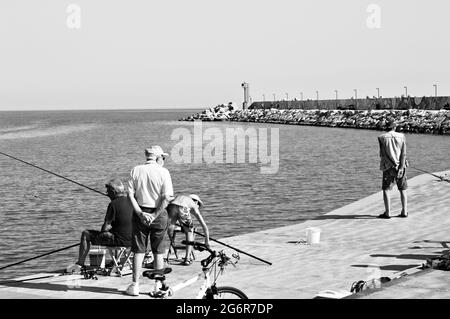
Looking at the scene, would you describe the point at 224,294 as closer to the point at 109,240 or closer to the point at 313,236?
the point at 109,240

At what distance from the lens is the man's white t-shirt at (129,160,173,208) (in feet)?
29.0

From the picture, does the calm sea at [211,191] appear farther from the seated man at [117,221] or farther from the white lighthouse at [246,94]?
the white lighthouse at [246,94]

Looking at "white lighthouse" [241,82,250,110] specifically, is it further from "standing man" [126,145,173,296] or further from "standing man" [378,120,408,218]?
"standing man" [126,145,173,296]

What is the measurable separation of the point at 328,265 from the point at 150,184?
347 cm

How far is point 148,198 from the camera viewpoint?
349 inches

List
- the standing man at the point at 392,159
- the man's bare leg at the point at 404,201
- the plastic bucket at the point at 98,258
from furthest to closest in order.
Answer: the man's bare leg at the point at 404,201, the standing man at the point at 392,159, the plastic bucket at the point at 98,258

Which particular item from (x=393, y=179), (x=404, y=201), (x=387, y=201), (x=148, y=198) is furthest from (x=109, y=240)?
(x=404, y=201)

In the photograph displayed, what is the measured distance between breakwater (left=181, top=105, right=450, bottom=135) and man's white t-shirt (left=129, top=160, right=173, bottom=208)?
62391mm

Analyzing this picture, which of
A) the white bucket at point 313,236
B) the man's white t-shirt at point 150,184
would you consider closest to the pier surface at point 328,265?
the white bucket at point 313,236

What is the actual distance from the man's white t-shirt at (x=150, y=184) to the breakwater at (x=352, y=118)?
62.4 meters

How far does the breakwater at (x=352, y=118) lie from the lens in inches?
3243

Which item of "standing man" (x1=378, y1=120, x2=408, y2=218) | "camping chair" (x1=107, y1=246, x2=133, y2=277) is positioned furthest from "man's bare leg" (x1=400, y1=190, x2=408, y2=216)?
"camping chair" (x1=107, y1=246, x2=133, y2=277)

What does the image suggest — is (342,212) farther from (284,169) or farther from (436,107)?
(436,107)

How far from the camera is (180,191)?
34.0 m
